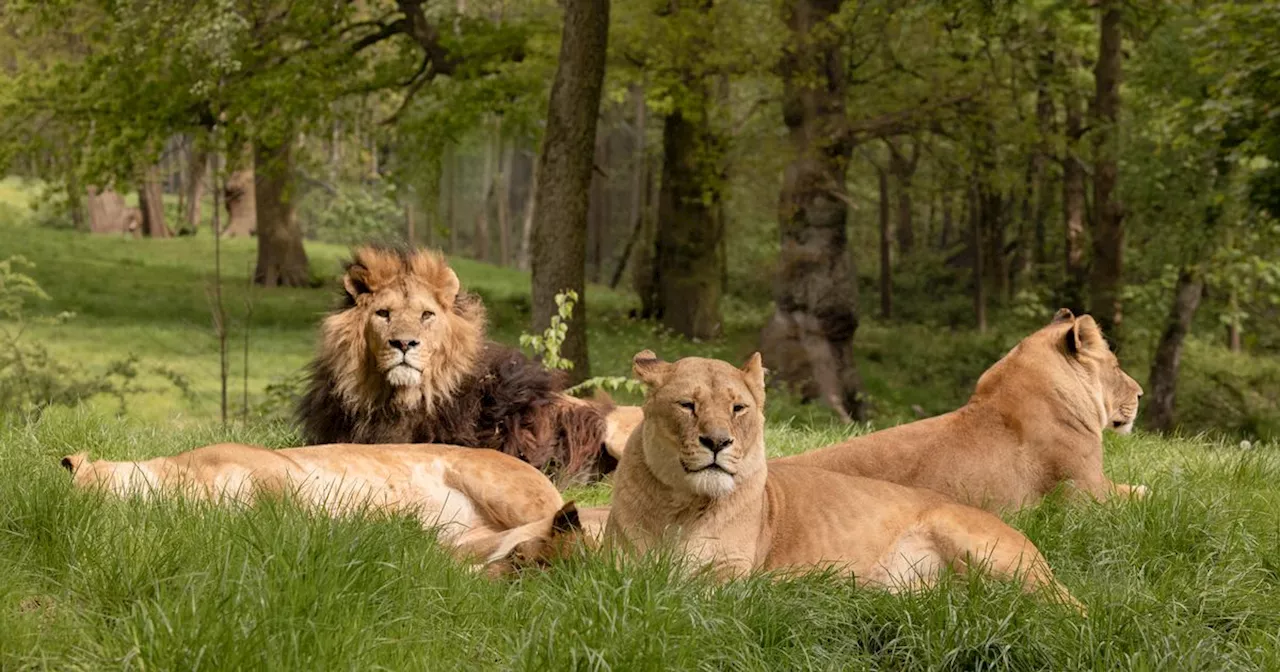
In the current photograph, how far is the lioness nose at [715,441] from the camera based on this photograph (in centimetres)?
466

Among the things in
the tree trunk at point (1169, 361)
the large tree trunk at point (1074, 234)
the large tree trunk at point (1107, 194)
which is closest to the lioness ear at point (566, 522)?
the tree trunk at point (1169, 361)

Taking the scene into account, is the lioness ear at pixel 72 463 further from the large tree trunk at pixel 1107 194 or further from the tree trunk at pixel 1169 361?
the large tree trunk at pixel 1107 194

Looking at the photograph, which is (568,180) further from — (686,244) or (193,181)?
(686,244)

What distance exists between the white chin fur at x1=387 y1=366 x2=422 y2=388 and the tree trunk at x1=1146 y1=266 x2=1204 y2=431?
16.1 m

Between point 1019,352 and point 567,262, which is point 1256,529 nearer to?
point 1019,352

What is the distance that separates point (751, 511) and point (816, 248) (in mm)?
12575

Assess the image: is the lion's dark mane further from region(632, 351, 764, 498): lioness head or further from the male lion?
region(632, 351, 764, 498): lioness head

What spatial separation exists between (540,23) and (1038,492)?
52.9 feet

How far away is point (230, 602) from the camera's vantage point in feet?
12.0

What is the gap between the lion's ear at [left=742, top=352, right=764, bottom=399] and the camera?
505cm

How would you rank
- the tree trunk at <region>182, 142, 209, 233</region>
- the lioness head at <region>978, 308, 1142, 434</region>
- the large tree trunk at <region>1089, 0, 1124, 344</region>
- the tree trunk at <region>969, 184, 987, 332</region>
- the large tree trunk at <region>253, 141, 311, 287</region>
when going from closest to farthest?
the lioness head at <region>978, 308, 1142, 434</region> → the tree trunk at <region>182, 142, 209, 233</region> → the large tree trunk at <region>1089, 0, 1124, 344</region> → the large tree trunk at <region>253, 141, 311, 287</region> → the tree trunk at <region>969, 184, 987, 332</region>

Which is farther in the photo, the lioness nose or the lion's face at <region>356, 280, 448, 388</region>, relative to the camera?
the lion's face at <region>356, 280, 448, 388</region>

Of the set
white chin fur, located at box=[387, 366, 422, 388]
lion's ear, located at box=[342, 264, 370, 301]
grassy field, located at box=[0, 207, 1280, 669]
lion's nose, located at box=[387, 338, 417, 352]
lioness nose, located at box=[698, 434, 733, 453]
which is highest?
lion's ear, located at box=[342, 264, 370, 301]

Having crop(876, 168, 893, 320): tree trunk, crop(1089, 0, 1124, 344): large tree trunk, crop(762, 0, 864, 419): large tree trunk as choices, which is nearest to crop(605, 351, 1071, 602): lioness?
crop(762, 0, 864, 419): large tree trunk
